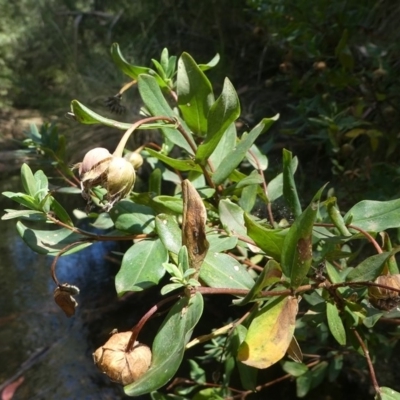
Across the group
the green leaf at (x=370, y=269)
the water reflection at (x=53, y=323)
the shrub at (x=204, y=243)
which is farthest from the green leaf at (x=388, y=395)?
the water reflection at (x=53, y=323)

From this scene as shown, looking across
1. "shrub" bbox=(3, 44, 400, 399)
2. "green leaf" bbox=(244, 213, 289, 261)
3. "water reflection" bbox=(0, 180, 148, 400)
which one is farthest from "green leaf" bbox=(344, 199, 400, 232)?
"water reflection" bbox=(0, 180, 148, 400)

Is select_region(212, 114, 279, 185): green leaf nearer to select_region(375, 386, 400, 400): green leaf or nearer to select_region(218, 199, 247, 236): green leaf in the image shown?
select_region(218, 199, 247, 236): green leaf

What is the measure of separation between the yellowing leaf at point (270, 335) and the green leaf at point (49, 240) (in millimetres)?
204

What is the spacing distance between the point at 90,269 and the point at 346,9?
1.18m

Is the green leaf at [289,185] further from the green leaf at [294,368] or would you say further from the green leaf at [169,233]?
the green leaf at [294,368]

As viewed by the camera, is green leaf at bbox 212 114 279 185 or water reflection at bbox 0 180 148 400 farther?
water reflection at bbox 0 180 148 400

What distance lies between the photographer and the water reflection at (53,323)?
127 cm

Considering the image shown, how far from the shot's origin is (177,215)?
→ 59 cm

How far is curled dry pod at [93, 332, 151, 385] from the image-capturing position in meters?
0.42

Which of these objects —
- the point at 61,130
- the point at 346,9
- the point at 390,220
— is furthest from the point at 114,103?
the point at 61,130

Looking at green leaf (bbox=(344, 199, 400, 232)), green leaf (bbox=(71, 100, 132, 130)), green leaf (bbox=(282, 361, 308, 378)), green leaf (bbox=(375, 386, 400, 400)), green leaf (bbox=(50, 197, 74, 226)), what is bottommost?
green leaf (bbox=(282, 361, 308, 378))

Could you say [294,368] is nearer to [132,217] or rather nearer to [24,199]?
[132,217]

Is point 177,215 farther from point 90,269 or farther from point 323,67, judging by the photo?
point 90,269

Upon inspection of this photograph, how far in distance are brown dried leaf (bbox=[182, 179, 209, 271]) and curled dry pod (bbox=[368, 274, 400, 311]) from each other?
17 centimetres
